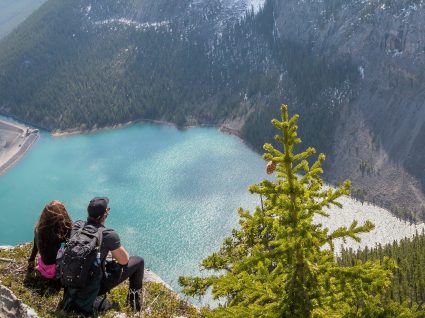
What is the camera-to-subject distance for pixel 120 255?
14242mm

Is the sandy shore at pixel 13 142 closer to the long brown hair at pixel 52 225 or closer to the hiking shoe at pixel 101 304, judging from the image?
the long brown hair at pixel 52 225

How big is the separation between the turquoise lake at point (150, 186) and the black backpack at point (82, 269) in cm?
7301

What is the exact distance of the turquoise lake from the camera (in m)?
98.8

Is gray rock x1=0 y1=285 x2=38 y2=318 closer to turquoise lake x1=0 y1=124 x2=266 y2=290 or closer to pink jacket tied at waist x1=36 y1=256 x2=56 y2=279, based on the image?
pink jacket tied at waist x1=36 y1=256 x2=56 y2=279

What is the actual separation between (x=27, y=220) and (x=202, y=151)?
60.0 m

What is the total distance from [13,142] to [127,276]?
553 feet

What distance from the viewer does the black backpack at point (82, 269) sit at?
13109 mm

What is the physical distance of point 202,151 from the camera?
151875mm

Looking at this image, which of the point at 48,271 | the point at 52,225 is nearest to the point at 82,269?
the point at 52,225

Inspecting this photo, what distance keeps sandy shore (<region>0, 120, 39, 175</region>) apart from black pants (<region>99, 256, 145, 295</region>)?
14441 cm

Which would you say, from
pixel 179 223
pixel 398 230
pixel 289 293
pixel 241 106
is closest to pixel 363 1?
pixel 241 106

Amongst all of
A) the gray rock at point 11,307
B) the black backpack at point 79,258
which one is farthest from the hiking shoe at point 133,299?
the gray rock at point 11,307

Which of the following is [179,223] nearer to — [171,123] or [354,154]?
[354,154]

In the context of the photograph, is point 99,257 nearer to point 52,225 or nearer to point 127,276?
point 127,276
